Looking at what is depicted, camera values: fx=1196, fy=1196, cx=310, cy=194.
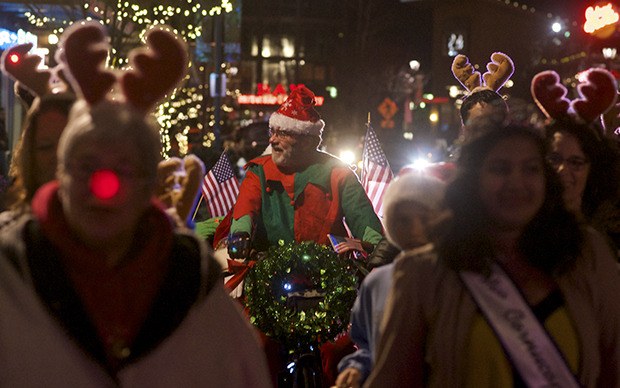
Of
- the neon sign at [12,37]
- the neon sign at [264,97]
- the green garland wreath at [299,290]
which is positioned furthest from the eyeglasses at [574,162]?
the neon sign at [264,97]

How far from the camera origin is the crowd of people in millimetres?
3500

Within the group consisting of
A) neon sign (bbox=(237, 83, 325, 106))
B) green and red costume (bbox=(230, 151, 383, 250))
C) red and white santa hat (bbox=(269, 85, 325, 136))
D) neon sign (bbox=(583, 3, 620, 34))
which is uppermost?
neon sign (bbox=(583, 3, 620, 34))

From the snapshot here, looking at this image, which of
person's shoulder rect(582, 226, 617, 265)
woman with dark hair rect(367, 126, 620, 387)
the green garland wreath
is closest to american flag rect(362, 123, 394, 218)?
the green garland wreath

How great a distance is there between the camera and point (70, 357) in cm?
345

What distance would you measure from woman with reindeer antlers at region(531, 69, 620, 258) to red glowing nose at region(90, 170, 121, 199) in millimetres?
2878

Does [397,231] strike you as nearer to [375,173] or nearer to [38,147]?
[38,147]

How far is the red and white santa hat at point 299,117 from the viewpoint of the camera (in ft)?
29.7

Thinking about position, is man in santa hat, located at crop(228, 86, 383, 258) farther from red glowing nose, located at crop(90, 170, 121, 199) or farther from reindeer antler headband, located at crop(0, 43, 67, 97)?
red glowing nose, located at crop(90, 170, 121, 199)

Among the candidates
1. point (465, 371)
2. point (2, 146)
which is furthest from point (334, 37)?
point (465, 371)

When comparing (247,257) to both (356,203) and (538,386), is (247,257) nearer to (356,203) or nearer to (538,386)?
(356,203)

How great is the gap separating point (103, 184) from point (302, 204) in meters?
5.19

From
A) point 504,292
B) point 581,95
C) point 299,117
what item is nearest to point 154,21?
point 299,117

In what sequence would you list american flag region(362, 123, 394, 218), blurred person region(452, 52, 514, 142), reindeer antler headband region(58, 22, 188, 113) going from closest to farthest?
reindeer antler headband region(58, 22, 188, 113) < blurred person region(452, 52, 514, 142) < american flag region(362, 123, 394, 218)

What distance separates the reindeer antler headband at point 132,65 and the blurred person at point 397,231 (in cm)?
136
